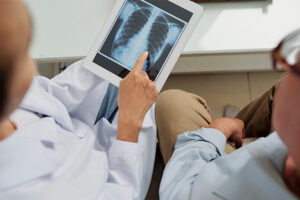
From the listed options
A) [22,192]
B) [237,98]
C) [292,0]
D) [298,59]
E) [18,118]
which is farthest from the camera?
[237,98]

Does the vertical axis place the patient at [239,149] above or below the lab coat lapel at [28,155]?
above

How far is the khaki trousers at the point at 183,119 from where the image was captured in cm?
85

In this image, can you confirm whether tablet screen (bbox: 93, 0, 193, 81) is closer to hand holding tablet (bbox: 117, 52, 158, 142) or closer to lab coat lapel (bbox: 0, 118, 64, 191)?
hand holding tablet (bbox: 117, 52, 158, 142)

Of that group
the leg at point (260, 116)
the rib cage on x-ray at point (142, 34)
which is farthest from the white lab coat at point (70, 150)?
the leg at point (260, 116)

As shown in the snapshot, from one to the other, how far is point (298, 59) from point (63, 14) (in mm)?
692

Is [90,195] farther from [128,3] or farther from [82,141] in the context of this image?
[128,3]

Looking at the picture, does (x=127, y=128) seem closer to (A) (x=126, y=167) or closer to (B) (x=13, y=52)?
(A) (x=126, y=167)

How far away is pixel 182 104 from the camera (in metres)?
0.91

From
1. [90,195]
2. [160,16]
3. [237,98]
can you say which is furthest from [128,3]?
[237,98]

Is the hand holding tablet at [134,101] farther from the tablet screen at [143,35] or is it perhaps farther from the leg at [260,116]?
the leg at [260,116]

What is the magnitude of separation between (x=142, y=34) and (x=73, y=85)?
0.21 meters

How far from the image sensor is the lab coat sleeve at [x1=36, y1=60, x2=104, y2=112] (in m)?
0.75

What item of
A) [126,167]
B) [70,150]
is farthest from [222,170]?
[70,150]

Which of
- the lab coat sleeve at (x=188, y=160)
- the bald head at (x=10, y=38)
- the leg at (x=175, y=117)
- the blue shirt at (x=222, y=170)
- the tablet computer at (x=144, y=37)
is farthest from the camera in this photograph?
the leg at (x=175, y=117)
